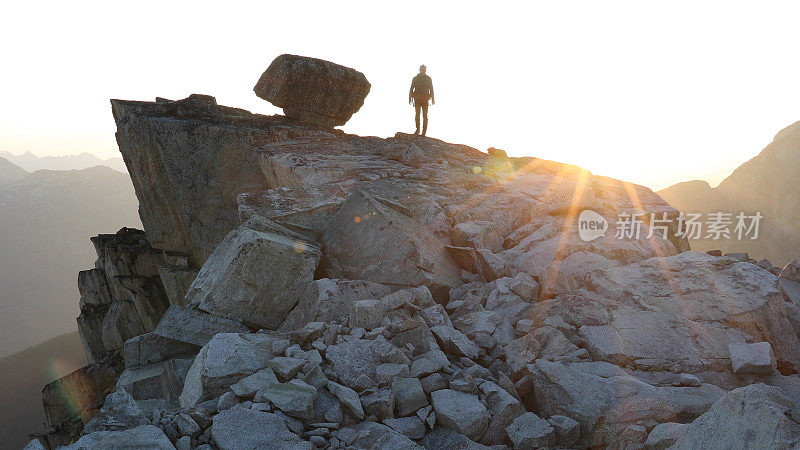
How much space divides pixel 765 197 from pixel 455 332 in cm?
5698

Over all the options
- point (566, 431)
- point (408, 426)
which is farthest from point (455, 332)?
point (566, 431)

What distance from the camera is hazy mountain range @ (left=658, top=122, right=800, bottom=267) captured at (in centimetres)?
4350

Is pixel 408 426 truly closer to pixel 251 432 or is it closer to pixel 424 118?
pixel 251 432

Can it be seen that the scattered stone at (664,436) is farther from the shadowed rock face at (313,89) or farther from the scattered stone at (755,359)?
the shadowed rock face at (313,89)

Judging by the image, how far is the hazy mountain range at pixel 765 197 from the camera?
143 feet

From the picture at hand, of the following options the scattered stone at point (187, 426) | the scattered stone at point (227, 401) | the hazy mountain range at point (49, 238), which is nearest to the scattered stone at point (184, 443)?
the scattered stone at point (187, 426)

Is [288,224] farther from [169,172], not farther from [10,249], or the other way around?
[10,249]

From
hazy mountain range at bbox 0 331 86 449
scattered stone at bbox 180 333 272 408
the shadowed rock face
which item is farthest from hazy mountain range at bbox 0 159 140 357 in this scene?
scattered stone at bbox 180 333 272 408

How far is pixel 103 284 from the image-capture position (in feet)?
74.2

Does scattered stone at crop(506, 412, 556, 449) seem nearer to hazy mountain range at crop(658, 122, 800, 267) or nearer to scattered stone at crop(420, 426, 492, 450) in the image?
scattered stone at crop(420, 426, 492, 450)

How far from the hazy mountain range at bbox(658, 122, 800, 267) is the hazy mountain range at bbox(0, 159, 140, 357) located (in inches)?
4259

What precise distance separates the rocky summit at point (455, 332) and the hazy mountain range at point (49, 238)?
4029 inches

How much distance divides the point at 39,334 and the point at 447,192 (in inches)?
4283

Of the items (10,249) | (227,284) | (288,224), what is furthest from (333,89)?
(10,249)
